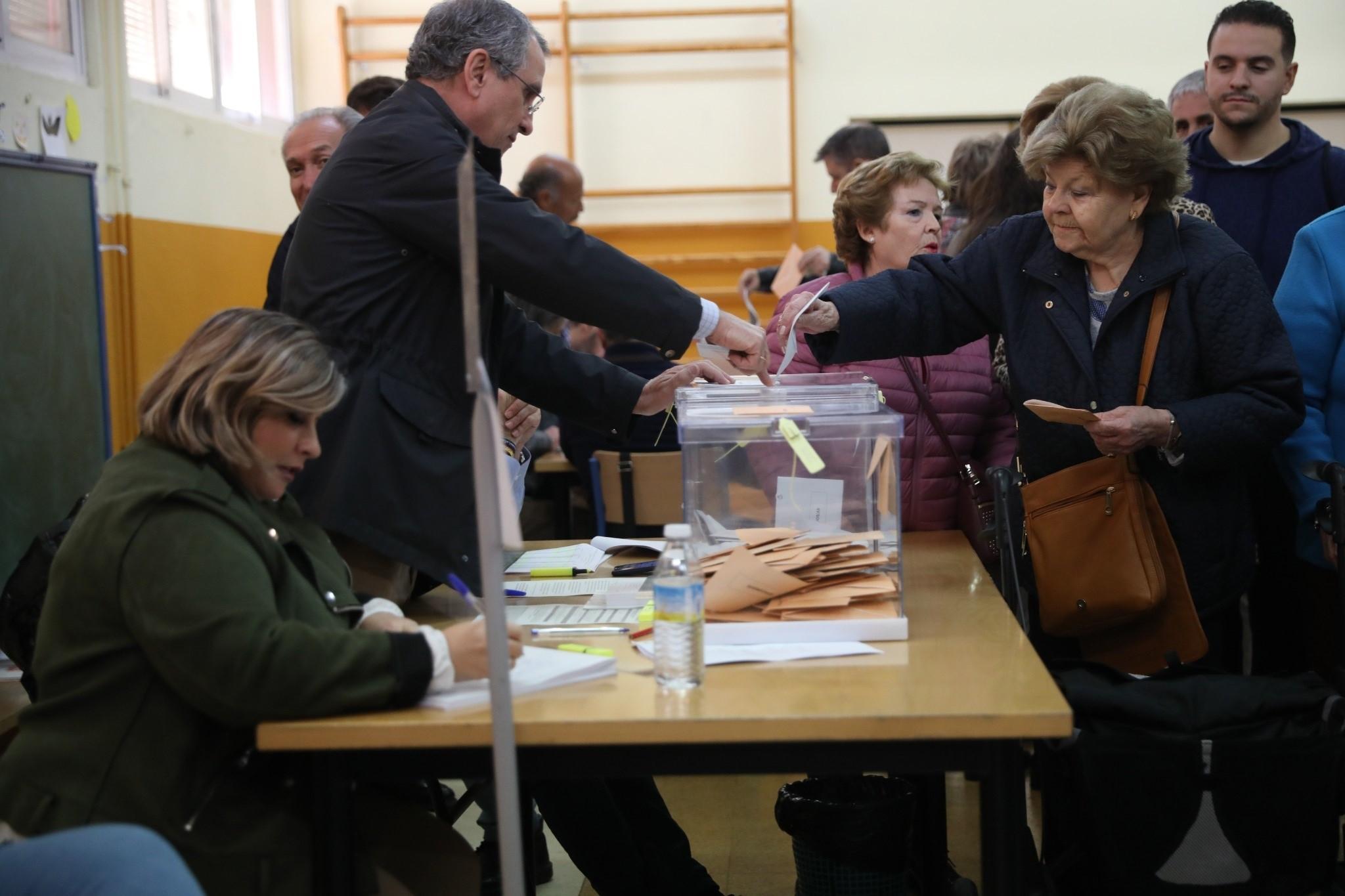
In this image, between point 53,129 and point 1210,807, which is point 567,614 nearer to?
point 1210,807

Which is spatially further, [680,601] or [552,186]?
[552,186]

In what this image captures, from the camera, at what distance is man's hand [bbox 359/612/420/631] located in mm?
1780

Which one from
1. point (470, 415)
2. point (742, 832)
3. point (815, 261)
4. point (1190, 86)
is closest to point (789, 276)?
point (815, 261)

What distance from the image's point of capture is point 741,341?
84.7 inches

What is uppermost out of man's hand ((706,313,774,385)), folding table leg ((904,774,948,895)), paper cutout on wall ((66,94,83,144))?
paper cutout on wall ((66,94,83,144))

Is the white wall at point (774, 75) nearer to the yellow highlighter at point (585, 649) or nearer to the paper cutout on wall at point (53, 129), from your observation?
the paper cutout on wall at point (53, 129)

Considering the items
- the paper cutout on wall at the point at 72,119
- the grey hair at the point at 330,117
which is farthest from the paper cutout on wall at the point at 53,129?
the grey hair at the point at 330,117

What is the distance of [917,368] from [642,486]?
142 cm

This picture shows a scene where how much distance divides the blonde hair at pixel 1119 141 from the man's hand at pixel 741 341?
0.58 metres

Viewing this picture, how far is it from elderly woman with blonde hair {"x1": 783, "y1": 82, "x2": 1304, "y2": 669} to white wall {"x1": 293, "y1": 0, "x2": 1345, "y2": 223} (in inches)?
227

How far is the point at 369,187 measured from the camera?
2.03m

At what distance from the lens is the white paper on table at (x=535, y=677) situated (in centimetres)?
154

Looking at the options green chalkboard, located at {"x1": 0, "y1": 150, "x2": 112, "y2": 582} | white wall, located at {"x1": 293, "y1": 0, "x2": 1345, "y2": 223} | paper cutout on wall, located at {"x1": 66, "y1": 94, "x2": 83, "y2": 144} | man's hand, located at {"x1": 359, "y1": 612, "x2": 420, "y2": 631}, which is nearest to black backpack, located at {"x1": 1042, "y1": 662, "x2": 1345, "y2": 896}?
man's hand, located at {"x1": 359, "y1": 612, "x2": 420, "y2": 631}

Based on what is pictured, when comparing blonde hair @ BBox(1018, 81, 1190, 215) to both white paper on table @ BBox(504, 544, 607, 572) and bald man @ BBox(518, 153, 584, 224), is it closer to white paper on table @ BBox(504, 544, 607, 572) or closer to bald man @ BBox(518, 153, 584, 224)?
white paper on table @ BBox(504, 544, 607, 572)
